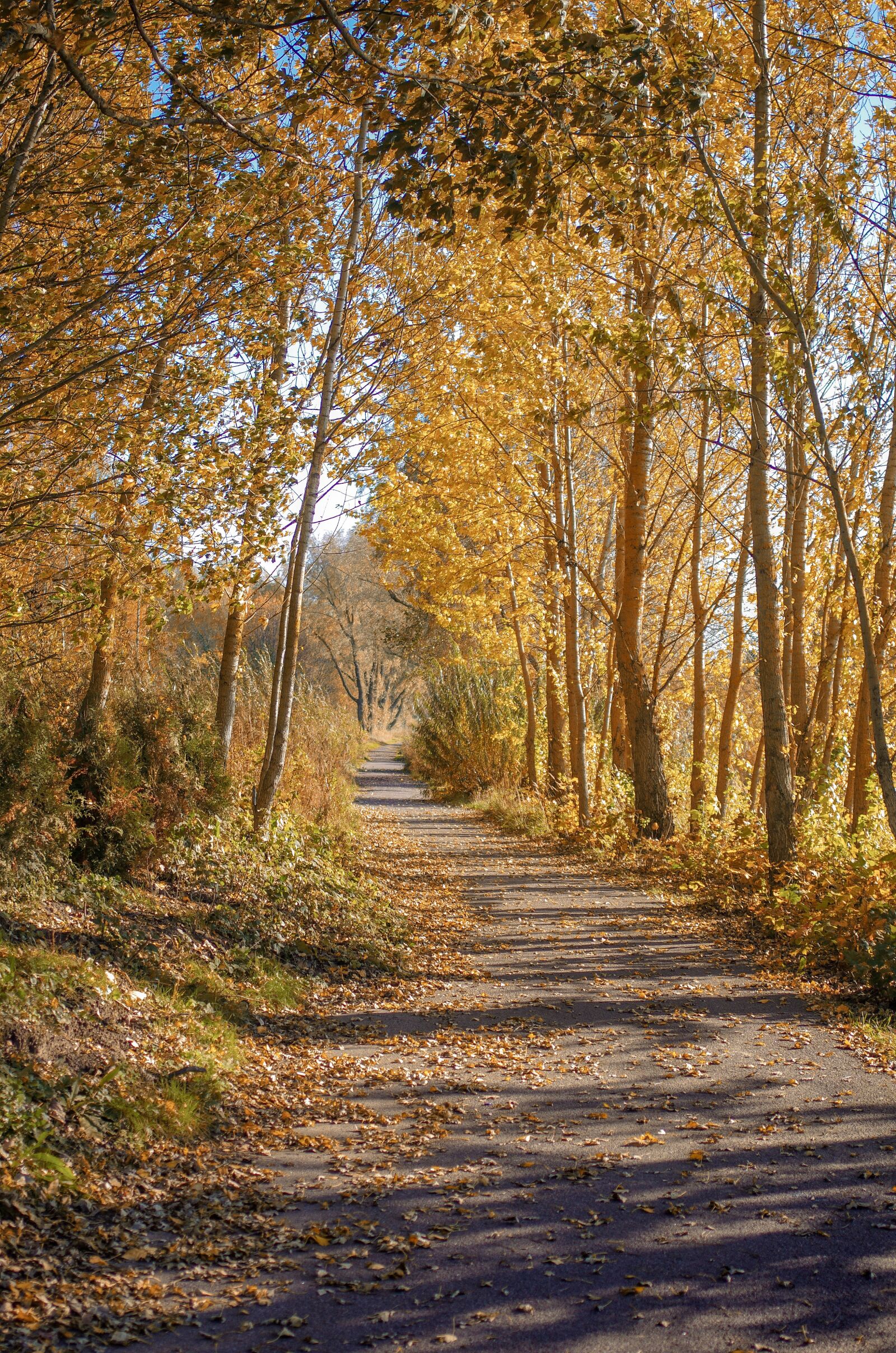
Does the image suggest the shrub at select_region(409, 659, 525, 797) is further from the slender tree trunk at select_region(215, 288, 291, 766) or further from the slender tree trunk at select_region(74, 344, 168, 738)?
the slender tree trunk at select_region(74, 344, 168, 738)

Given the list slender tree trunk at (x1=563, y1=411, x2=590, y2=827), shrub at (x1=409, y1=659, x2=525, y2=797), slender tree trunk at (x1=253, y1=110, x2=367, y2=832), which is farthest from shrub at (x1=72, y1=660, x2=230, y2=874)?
shrub at (x1=409, y1=659, x2=525, y2=797)

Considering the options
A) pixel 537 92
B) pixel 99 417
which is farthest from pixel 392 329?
pixel 537 92

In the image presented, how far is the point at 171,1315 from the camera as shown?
3.19 metres

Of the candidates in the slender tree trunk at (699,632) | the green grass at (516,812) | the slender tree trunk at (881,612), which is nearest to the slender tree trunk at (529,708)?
the green grass at (516,812)

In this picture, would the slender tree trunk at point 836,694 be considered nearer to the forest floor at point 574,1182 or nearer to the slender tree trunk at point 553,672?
the forest floor at point 574,1182

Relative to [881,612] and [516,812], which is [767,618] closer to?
[881,612]

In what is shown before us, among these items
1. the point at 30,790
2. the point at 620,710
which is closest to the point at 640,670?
the point at 620,710

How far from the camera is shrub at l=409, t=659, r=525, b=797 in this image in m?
23.7

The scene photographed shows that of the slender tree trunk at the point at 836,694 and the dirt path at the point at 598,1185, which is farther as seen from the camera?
the slender tree trunk at the point at 836,694

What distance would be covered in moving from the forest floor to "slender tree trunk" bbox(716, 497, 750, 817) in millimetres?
7384

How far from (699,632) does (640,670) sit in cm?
96

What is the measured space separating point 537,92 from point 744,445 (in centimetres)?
822

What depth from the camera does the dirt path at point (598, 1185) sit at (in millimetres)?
3162

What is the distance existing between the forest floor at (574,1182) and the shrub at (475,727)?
1590 centimetres
